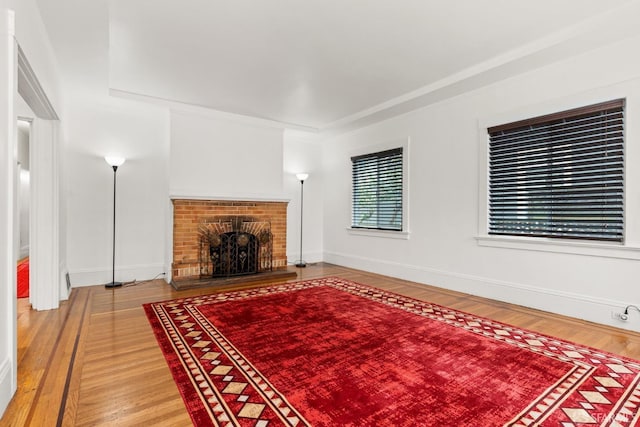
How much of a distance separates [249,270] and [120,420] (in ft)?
12.5

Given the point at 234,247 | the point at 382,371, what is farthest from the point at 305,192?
the point at 382,371

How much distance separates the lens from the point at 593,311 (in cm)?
328

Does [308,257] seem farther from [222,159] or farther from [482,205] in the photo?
[482,205]

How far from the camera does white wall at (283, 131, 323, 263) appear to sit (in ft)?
22.2

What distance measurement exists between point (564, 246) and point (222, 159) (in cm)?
482

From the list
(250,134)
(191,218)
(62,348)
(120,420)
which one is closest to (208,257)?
(191,218)

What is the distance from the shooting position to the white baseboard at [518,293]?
3.21m

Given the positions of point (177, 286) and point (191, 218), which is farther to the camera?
point (191, 218)

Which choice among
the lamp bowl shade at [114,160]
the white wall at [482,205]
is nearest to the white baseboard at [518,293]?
the white wall at [482,205]

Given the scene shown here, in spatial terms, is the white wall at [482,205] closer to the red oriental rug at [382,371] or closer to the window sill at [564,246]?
the window sill at [564,246]

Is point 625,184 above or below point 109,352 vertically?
above

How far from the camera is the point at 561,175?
3.54 meters

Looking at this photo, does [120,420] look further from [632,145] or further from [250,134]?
[250,134]

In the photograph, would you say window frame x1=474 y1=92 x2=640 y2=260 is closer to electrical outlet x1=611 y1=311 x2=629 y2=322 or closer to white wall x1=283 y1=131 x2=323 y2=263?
electrical outlet x1=611 y1=311 x2=629 y2=322
